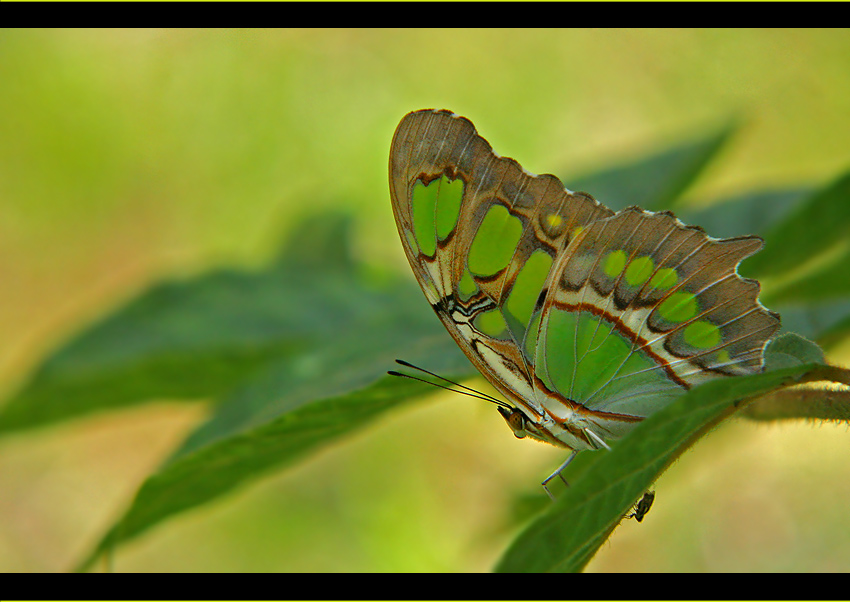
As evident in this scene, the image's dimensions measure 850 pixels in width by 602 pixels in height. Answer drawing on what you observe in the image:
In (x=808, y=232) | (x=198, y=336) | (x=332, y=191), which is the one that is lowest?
(x=808, y=232)

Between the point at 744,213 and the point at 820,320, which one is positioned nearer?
the point at 820,320

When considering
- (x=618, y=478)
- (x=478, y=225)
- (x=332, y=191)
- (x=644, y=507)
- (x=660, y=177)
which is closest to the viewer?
(x=618, y=478)

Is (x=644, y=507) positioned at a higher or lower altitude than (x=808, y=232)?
lower

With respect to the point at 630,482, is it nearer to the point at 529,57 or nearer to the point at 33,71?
the point at 529,57

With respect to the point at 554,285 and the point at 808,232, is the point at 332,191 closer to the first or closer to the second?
the point at 554,285

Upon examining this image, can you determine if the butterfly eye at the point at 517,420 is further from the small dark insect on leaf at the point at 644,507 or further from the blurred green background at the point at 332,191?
the blurred green background at the point at 332,191

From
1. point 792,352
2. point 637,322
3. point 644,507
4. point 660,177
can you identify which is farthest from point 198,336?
point 792,352

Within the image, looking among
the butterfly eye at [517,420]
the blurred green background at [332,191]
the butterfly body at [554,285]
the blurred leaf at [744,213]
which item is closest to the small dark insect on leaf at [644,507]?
the butterfly body at [554,285]
